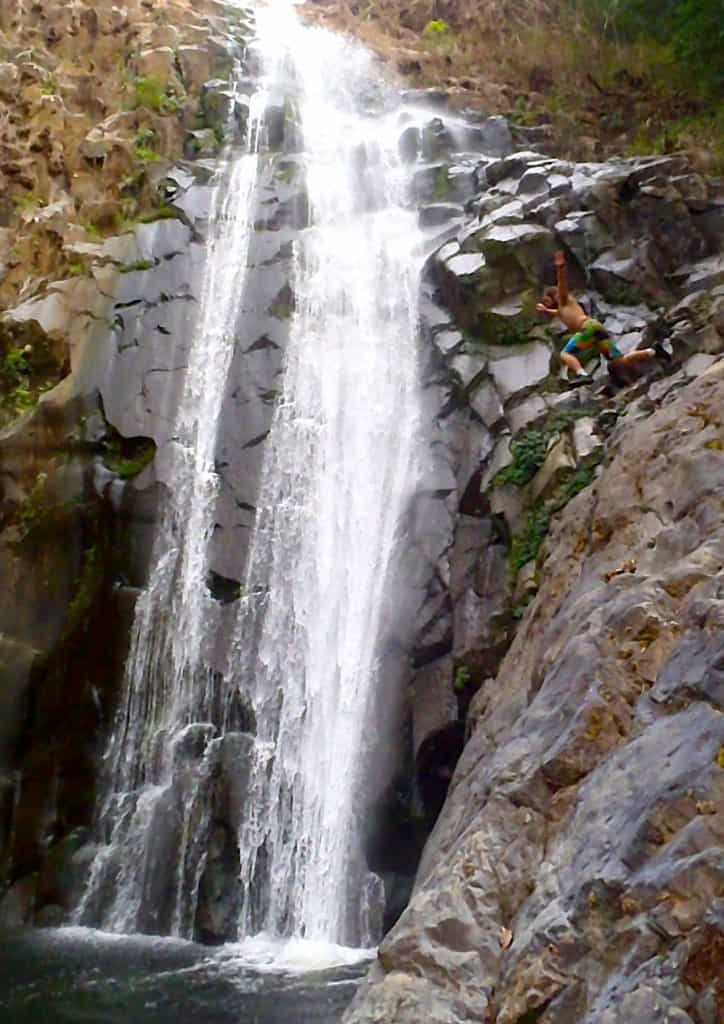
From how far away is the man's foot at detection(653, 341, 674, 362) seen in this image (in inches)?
414

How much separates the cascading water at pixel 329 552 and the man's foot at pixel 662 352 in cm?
347

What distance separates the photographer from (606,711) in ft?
19.2

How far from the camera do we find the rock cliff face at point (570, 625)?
454cm

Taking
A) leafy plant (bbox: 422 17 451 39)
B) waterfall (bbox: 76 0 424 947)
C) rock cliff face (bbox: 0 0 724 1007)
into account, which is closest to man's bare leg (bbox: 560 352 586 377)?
rock cliff face (bbox: 0 0 724 1007)

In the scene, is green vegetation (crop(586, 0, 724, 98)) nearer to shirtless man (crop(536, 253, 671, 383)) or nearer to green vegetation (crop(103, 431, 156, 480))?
shirtless man (crop(536, 253, 671, 383))

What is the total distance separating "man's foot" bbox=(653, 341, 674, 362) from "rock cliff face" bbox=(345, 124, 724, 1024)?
0.08 m

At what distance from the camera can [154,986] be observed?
28.3 ft

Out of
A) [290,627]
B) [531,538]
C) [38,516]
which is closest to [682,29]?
[531,538]

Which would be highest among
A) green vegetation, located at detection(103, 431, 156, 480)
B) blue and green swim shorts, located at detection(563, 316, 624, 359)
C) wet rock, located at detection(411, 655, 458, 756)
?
blue and green swim shorts, located at detection(563, 316, 624, 359)

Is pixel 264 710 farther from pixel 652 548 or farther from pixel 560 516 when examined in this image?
pixel 652 548

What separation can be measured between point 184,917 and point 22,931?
6.49ft

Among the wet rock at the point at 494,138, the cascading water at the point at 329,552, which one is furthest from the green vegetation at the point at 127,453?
the wet rock at the point at 494,138

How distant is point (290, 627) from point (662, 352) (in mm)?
5336

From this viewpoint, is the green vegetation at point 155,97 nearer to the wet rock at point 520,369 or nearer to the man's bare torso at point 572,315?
the wet rock at point 520,369
